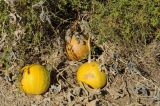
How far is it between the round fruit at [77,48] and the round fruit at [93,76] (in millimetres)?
204

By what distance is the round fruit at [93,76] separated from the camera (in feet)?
13.6

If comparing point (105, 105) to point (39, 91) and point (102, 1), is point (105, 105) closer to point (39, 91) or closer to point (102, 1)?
point (39, 91)

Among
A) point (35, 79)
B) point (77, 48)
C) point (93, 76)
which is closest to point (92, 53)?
point (77, 48)

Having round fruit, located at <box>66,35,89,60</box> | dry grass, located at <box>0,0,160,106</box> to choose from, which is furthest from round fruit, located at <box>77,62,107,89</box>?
round fruit, located at <box>66,35,89,60</box>

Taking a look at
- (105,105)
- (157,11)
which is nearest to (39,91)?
(105,105)

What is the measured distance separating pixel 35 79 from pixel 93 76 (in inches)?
18.5

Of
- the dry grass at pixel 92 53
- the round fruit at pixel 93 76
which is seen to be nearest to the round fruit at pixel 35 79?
the dry grass at pixel 92 53

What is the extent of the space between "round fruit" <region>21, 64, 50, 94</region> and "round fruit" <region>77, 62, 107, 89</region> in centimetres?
29

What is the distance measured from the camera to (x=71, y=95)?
4152mm

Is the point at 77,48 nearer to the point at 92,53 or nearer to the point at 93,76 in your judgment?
the point at 92,53

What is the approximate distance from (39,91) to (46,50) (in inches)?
18.4

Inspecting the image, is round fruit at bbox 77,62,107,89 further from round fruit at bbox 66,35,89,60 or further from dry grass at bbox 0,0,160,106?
round fruit at bbox 66,35,89,60

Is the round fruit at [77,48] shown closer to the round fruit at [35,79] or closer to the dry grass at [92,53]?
the dry grass at [92,53]

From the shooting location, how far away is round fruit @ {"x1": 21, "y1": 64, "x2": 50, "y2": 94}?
4.11 meters
